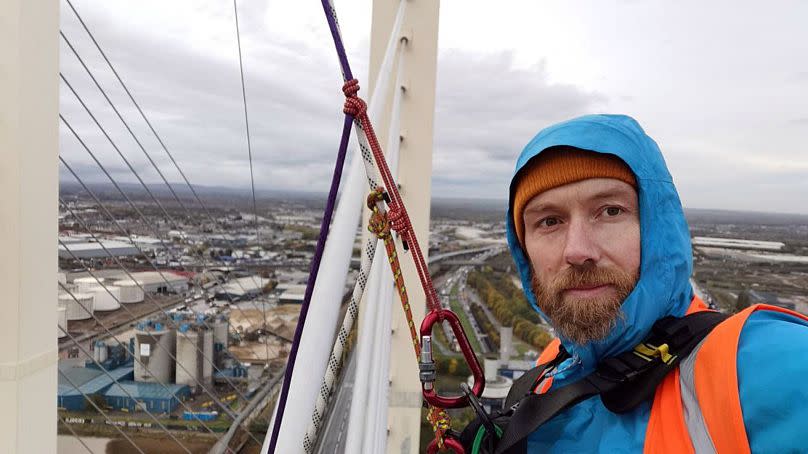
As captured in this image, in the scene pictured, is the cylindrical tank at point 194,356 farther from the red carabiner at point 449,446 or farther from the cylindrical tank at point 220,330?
the red carabiner at point 449,446

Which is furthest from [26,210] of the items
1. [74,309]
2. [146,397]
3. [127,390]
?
[146,397]

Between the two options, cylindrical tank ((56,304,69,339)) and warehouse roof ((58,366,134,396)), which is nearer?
cylindrical tank ((56,304,69,339))

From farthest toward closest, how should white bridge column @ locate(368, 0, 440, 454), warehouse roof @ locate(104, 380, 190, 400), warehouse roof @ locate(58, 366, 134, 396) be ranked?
white bridge column @ locate(368, 0, 440, 454) < warehouse roof @ locate(104, 380, 190, 400) < warehouse roof @ locate(58, 366, 134, 396)

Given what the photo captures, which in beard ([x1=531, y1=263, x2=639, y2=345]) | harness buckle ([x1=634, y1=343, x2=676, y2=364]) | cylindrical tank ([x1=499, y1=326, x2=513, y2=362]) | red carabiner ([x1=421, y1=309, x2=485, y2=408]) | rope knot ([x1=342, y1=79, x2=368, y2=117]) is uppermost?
rope knot ([x1=342, y1=79, x2=368, y2=117])

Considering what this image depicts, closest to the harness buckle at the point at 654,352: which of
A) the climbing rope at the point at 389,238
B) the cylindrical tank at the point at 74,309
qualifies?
the climbing rope at the point at 389,238

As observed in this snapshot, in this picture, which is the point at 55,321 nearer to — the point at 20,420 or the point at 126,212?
the point at 20,420

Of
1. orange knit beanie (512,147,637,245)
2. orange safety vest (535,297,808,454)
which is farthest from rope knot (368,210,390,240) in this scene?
orange safety vest (535,297,808,454)

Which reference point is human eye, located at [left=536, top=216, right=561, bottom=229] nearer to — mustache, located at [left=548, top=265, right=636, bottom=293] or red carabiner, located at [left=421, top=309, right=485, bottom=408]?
mustache, located at [left=548, top=265, right=636, bottom=293]

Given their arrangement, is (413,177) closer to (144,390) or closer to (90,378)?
(144,390)
